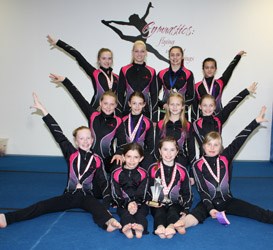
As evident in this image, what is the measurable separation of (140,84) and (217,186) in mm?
1588

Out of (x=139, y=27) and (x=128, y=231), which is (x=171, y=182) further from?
(x=139, y=27)

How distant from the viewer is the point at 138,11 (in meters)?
5.24

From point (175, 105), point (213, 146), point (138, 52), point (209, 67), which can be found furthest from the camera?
point (209, 67)

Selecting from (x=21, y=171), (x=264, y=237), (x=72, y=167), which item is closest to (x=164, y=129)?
(x=72, y=167)

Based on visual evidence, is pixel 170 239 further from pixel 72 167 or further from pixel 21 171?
pixel 21 171

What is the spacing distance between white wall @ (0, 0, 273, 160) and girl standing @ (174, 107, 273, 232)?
2.40m

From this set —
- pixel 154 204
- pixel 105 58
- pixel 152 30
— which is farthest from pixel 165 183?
pixel 152 30

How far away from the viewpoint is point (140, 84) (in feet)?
12.9

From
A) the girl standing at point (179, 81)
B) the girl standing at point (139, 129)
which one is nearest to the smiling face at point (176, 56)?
the girl standing at point (179, 81)

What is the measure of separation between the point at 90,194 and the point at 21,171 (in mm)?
1770

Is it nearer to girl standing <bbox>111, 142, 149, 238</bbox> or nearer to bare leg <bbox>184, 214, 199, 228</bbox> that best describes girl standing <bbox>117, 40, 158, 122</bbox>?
girl standing <bbox>111, 142, 149, 238</bbox>

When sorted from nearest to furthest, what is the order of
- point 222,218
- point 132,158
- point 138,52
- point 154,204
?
point 222,218
point 154,204
point 132,158
point 138,52

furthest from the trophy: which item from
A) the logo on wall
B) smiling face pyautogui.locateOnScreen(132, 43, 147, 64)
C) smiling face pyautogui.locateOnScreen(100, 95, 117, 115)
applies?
the logo on wall

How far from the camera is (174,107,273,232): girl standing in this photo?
2.91 meters
